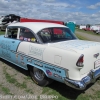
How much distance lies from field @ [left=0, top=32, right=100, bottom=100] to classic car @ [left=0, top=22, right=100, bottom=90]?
259 millimetres

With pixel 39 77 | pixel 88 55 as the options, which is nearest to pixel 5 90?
pixel 39 77

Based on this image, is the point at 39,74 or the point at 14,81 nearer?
the point at 39,74

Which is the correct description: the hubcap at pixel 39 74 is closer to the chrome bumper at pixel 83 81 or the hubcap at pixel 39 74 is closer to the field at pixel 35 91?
the field at pixel 35 91

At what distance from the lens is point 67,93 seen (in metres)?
3.85

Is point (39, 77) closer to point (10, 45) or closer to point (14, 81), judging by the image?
point (14, 81)

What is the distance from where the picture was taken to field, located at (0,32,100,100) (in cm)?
365

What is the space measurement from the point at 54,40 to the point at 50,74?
41.0 inches

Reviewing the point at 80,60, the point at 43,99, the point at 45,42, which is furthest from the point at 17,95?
the point at 80,60

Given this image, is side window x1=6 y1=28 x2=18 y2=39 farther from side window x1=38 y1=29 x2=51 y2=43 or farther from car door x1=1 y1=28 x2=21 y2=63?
side window x1=38 y1=29 x2=51 y2=43

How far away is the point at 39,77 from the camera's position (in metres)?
4.15

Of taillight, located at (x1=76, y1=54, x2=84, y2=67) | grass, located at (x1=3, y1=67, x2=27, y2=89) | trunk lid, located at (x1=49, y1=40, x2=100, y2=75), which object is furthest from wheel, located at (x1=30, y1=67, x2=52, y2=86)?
taillight, located at (x1=76, y1=54, x2=84, y2=67)

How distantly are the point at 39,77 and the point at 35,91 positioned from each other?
1.39 feet

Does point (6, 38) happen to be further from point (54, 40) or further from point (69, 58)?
point (69, 58)

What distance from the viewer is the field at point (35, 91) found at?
365 cm
